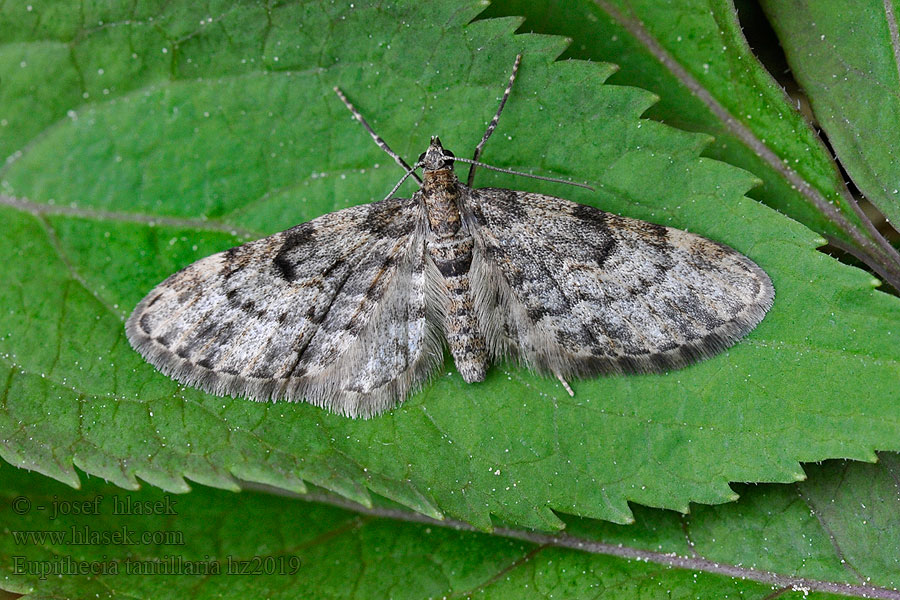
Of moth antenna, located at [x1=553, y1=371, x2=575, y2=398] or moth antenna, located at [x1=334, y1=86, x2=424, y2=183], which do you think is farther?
moth antenna, located at [x1=334, y1=86, x2=424, y2=183]

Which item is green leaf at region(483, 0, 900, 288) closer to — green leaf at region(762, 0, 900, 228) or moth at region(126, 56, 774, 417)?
green leaf at region(762, 0, 900, 228)

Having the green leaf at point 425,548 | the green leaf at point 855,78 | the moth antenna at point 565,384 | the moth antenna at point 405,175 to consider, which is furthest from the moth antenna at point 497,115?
the green leaf at point 425,548

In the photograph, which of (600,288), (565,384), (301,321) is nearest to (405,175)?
(301,321)

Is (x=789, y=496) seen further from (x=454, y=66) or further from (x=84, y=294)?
(x=84, y=294)

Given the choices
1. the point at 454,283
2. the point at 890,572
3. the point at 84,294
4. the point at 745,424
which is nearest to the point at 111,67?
the point at 84,294

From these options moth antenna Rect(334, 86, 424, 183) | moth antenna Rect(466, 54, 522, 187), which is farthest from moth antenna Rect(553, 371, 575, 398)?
moth antenna Rect(334, 86, 424, 183)

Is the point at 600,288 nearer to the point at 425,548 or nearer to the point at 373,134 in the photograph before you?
the point at 373,134

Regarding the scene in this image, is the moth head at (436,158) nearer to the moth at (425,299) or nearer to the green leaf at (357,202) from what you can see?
the moth at (425,299)
